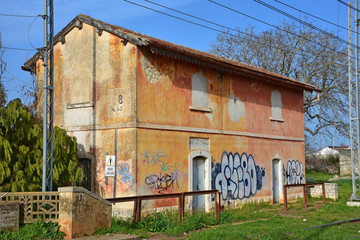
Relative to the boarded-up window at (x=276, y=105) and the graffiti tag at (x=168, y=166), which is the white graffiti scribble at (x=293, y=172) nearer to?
the boarded-up window at (x=276, y=105)

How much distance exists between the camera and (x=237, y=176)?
668 inches

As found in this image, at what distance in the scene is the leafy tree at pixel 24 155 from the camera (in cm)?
1154

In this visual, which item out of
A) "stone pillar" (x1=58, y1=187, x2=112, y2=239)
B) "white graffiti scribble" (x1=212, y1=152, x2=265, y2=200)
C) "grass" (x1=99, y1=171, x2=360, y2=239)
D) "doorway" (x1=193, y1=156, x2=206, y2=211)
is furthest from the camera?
"white graffiti scribble" (x1=212, y1=152, x2=265, y2=200)

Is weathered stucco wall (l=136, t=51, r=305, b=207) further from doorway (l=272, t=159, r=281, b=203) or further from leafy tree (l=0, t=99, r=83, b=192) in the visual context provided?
leafy tree (l=0, t=99, r=83, b=192)

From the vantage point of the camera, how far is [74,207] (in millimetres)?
9586

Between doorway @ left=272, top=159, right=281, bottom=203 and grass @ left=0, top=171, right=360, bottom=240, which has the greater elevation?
doorway @ left=272, top=159, right=281, bottom=203

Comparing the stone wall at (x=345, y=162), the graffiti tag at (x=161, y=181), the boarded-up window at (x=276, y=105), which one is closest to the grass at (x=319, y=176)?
the stone wall at (x=345, y=162)

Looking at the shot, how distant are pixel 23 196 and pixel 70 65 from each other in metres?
6.72

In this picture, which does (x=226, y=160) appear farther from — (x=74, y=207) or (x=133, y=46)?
(x=74, y=207)

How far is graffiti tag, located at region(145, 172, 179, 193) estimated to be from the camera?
1335 cm

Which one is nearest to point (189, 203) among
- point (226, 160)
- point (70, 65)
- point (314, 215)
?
point (226, 160)

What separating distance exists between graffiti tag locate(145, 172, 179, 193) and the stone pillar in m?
3.19

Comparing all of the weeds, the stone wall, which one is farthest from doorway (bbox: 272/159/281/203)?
the stone wall

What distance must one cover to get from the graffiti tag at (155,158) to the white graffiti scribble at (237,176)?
276 cm
